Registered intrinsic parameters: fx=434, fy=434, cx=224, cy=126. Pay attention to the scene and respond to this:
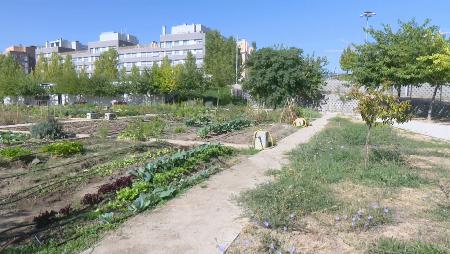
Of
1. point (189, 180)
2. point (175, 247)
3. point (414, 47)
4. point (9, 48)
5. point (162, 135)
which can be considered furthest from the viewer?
point (9, 48)

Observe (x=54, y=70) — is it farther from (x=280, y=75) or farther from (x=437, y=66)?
(x=437, y=66)

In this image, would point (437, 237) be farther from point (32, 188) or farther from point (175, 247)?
point (32, 188)

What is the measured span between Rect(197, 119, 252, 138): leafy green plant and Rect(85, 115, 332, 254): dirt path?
8059 millimetres

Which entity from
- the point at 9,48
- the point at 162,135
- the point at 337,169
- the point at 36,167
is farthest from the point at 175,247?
the point at 9,48

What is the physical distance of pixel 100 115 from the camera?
94.7 feet

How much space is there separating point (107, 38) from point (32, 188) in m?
109

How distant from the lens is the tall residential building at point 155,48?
94812 millimetres

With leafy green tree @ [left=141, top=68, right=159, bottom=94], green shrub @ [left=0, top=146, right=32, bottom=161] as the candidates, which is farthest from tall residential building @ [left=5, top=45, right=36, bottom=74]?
green shrub @ [left=0, top=146, right=32, bottom=161]

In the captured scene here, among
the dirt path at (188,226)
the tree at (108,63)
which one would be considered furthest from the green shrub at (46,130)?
the tree at (108,63)

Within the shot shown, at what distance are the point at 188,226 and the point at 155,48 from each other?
3836 inches

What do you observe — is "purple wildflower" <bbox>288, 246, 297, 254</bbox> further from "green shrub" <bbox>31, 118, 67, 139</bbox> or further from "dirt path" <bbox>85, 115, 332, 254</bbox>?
"green shrub" <bbox>31, 118, 67, 139</bbox>

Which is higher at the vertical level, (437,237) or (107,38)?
(107,38)

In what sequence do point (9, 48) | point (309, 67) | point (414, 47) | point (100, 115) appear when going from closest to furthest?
point (414, 47) < point (100, 115) < point (309, 67) < point (9, 48)

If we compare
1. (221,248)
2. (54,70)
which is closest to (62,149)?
(221,248)
